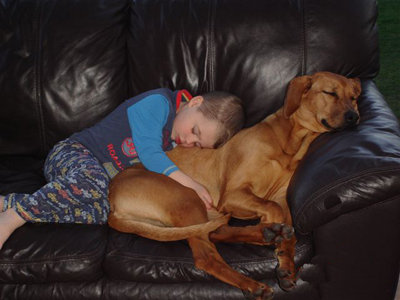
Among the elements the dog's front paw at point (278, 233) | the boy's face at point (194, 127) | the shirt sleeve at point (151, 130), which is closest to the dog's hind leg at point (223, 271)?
the dog's front paw at point (278, 233)

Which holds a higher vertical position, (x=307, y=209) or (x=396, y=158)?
(x=396, y=158)

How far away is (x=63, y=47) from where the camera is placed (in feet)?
9.59

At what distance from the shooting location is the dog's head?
2.43m

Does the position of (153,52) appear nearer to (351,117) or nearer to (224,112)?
(224,112)

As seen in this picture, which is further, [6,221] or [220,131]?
[220,131]

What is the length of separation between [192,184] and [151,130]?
361mm

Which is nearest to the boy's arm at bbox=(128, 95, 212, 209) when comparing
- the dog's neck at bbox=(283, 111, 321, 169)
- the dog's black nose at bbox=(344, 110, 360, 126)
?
the dog's neck at bbox=(283, 111, 321, 169)

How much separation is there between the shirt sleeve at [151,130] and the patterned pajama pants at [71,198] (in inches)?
9.6

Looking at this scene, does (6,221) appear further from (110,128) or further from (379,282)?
(379,282)

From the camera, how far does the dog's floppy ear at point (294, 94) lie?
2.48m

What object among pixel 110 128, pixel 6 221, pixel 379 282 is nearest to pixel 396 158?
pixel 379 282

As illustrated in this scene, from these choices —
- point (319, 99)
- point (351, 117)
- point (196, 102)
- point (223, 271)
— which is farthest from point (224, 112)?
point (223, 271)

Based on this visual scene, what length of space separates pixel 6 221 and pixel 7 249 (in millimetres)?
→ 125

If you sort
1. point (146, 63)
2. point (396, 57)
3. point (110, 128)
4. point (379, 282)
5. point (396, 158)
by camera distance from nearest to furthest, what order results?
point (396, 158), point (379, 282), point (110, 128), point (146, 63), point (396, 57)
